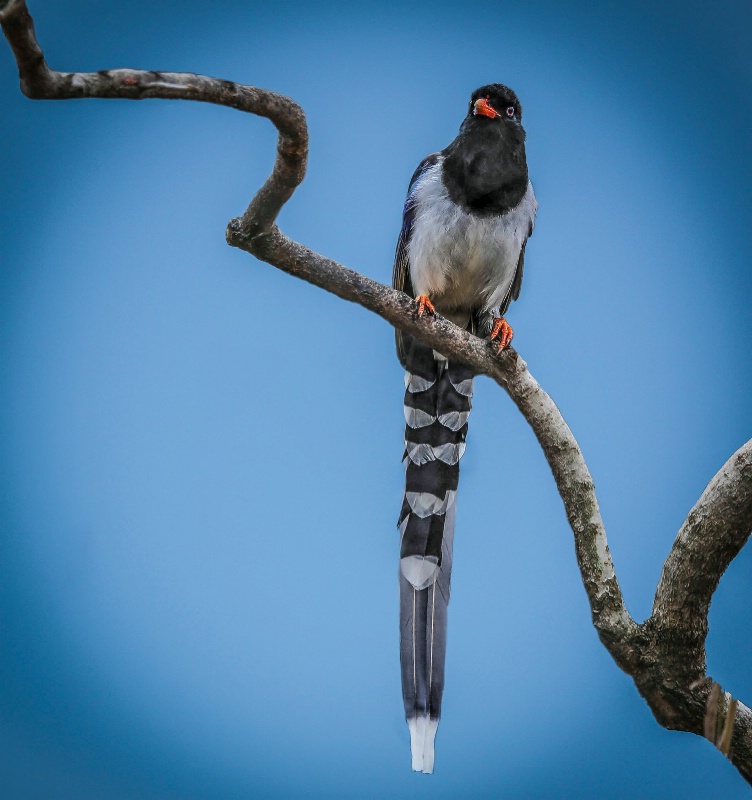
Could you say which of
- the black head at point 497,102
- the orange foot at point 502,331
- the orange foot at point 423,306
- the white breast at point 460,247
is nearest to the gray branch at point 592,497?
the orange foot at point 423,306

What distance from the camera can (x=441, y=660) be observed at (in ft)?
9.12

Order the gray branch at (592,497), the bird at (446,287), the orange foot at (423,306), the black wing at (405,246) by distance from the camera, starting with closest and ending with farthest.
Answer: the gray branch at (592,497), the orange foot at (423,306), the bird at (446,287), the black wing at (405,246)

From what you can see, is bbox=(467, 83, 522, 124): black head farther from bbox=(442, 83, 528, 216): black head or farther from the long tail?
the long tail

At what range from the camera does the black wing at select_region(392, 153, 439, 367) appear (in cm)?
322

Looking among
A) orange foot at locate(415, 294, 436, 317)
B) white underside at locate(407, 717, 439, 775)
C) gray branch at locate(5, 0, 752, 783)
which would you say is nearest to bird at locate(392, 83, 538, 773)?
white underside at locate(407, 717, 439, 775)

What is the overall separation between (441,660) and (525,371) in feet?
3.25

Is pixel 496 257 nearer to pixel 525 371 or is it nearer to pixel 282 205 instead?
pixel 525 371

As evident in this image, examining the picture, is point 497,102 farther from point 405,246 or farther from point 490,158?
point 405,246

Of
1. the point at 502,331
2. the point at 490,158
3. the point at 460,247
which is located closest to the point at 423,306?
the point at 502,331

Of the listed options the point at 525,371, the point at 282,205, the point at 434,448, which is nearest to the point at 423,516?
the point at 434,448

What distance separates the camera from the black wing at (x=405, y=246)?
3.22m

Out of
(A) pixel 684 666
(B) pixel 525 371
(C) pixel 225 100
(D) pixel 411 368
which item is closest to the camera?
(C) pixel 225 100

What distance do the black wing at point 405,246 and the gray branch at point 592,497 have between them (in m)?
0.72

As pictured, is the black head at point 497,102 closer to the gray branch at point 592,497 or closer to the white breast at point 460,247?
the white breast at point 460,247
